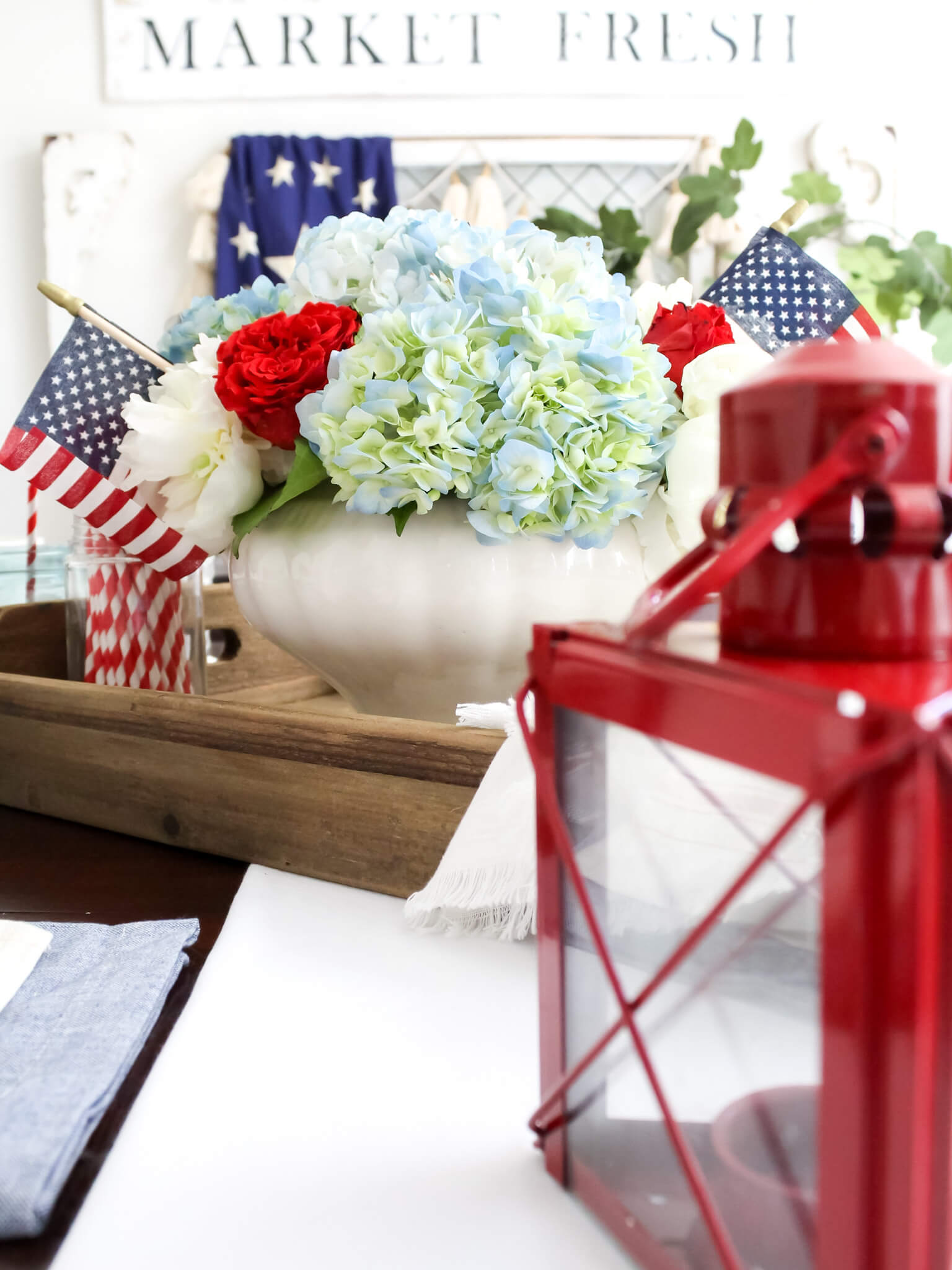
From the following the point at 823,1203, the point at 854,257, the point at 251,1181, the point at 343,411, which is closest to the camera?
the point at 823,1203

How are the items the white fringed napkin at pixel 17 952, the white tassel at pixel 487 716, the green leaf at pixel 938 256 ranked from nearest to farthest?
1. the white fringed napkin at pixel 17 952
2. the white tassel at pixel 487 716
3. the green leaf at pixel 938 256

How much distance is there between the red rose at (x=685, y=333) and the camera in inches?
23.8

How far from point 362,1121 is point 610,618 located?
1.15 feet

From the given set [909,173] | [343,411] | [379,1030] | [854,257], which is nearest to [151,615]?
[343,411]

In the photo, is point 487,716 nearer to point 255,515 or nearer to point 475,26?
point 255,515

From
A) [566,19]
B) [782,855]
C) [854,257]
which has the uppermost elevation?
[566,19]

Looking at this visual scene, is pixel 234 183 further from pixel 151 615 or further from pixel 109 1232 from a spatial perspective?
pixel 109 1232

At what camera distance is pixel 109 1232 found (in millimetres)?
260

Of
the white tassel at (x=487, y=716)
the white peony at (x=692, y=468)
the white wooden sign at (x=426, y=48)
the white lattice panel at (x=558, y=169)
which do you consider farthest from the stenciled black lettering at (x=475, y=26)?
the white tassel at (x=487, y=716)

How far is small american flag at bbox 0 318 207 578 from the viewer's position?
2.45 feet

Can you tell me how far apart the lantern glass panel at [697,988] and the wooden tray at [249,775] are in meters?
0.22

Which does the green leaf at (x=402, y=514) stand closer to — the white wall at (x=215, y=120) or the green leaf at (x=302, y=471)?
the green leaf at (x=302, y=471)

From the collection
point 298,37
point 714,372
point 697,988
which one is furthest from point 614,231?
point 697,988

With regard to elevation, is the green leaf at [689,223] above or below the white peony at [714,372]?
above
